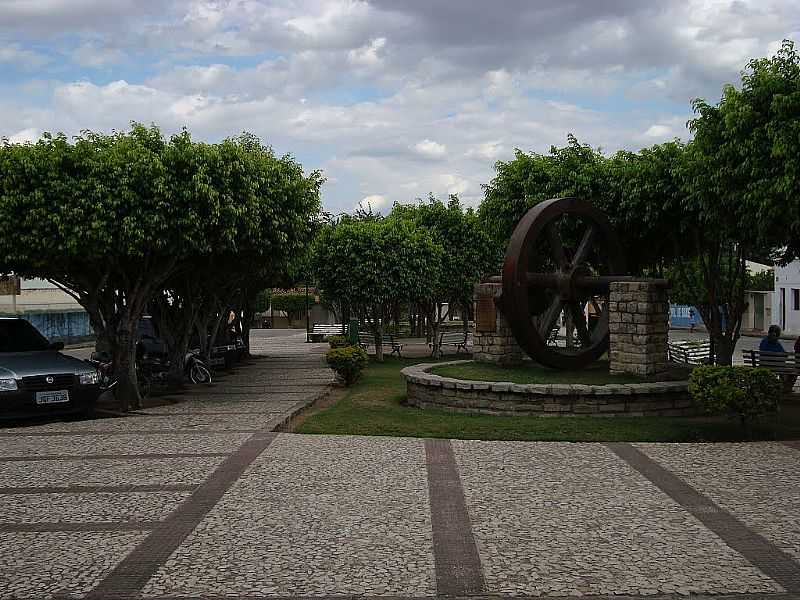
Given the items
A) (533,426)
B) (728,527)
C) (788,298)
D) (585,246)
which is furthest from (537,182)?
(788,298)

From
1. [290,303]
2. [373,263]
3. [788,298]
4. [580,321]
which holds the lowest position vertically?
[580,321]

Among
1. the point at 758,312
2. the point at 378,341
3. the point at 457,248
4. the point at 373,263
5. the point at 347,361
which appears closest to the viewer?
the point at 347,361

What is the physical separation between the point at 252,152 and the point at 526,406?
676cm

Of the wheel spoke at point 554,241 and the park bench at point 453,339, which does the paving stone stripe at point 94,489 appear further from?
the park bench at point 453,339

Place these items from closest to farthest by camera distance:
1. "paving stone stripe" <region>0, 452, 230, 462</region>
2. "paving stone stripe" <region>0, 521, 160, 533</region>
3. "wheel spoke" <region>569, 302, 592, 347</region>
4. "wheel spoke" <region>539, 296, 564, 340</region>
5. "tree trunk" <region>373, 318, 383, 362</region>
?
"paving stone stripe" <region>0, 521, 160, 533</region> → "paving stone stripe" <region>0, 452, 230, 462</region> → "wheel spoke" <region>539, 296, 564, 340</region> → "wheel spoke" <region>569, 302, 592, 347</region> → "tree trunk" <region>373, 318, 383, 362</region>

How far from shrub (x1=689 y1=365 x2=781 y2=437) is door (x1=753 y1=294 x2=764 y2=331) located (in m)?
43.2

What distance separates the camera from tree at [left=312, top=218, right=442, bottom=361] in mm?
25703

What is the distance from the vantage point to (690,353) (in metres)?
22.3

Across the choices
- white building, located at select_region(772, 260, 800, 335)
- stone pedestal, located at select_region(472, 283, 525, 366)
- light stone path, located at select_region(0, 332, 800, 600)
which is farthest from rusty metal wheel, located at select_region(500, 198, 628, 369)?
white building, located at select_region(772, 260, 800, 335)

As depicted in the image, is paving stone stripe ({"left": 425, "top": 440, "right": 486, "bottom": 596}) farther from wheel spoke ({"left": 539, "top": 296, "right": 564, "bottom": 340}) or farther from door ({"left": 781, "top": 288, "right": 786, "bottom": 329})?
door ({"left": 781, "top": 288, "right": 786, "bottom": 329})

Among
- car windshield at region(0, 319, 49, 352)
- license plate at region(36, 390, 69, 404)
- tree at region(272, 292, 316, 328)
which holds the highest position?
tree at region(272, 292, 316, 328)

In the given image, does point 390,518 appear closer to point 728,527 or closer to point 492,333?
point 728,527

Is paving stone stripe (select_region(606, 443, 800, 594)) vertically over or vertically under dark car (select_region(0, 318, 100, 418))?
under

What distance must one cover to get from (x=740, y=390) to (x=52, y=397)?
9.58 meters
